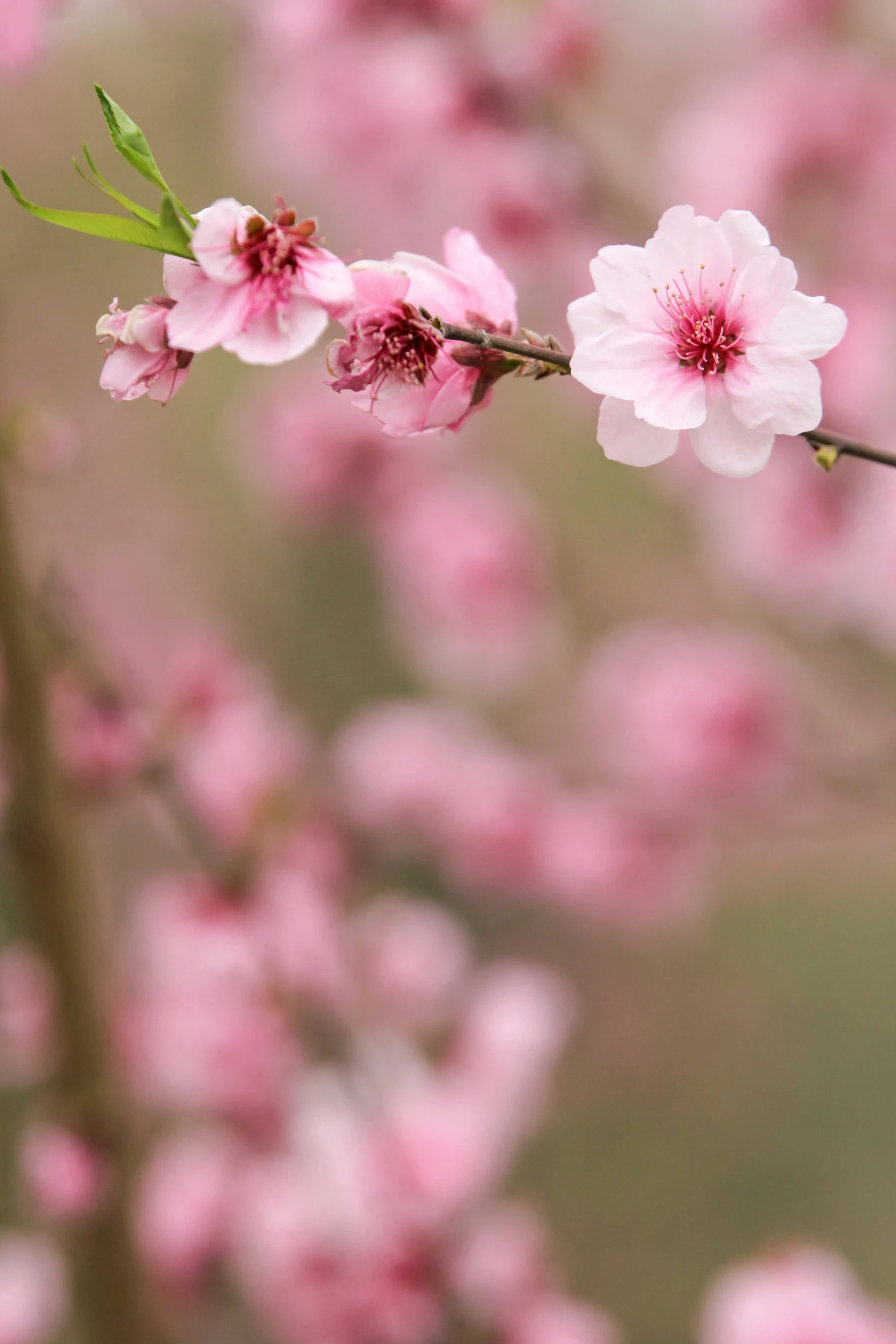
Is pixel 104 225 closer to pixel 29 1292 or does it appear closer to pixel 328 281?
pixel 328 281

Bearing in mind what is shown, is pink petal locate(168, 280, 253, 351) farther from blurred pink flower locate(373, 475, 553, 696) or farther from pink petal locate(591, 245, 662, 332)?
blurred pink flower locate(373, 475, 553, 696)

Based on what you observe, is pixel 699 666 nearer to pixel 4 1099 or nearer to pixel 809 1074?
pixel 809 1074

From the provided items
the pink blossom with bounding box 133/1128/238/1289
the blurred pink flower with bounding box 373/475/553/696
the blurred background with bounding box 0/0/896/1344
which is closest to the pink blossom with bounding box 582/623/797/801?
the blurred background with bounding box 0/0/896/1344

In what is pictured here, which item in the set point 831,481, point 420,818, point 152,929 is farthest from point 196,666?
point 831,481

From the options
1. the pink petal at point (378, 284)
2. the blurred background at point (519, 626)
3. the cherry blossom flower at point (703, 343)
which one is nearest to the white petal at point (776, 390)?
the cherry blossom flower at point (703, 343)

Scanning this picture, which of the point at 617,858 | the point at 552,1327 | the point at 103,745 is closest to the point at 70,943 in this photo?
the point at 103,745

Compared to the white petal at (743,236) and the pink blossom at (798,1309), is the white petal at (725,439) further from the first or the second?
the pink blossom at (798,1309)
